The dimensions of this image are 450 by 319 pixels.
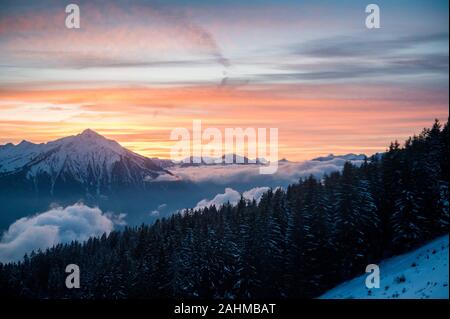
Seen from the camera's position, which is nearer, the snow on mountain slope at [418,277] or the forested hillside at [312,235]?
the snow on mountain slope at [418,277]

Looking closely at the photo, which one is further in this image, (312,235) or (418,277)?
(312,235)

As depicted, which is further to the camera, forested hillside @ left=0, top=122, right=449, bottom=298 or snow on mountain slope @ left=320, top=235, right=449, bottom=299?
forested hillside @ left=0, top=122, right=449, bottom=298

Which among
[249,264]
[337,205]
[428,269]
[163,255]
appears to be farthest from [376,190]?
[163,255]

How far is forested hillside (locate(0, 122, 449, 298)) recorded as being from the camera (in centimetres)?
5519

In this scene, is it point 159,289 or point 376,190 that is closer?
point 376,190

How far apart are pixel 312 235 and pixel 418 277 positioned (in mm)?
22866

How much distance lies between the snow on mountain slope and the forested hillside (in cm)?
635

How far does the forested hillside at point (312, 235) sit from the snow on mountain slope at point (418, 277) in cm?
635

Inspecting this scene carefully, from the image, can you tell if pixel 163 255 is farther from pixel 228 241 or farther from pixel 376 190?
pixel 376 190

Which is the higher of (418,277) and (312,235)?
(312,235)

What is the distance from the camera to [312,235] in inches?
2291

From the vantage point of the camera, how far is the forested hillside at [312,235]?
55.2 metres

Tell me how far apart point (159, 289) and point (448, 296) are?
45.9 m
